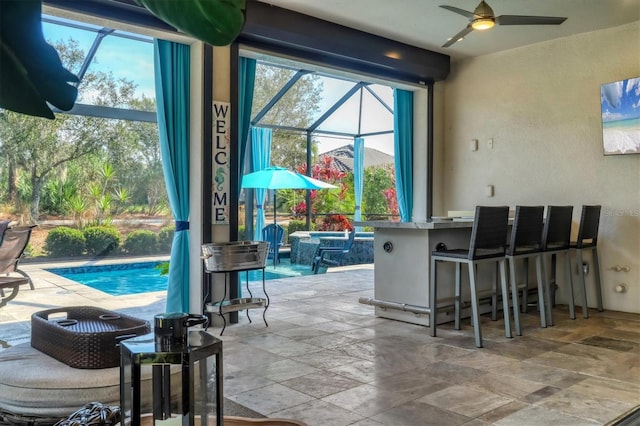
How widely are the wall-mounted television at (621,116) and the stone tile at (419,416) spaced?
3668mm

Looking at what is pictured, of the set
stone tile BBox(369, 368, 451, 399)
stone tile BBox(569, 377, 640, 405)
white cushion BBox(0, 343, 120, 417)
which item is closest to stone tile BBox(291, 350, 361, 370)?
stone tile BBox(369, 368, 451, 399)

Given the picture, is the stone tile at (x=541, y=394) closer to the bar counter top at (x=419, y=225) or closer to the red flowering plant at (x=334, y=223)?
the bar counter top at (x=419, y=225)

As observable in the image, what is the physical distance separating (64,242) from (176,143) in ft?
5.52

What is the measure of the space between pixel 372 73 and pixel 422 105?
105 cm

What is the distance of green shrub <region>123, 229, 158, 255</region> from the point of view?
525 cm

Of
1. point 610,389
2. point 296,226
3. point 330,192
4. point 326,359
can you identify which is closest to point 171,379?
point 326,359

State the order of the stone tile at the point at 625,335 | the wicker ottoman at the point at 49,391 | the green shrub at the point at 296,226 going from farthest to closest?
the green shrub at the point at 296,226 → the stone tile at the point at 625,335 → the wicker ottoman at the point at 49,391

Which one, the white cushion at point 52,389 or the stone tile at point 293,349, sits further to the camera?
the stone tile at point 293,349

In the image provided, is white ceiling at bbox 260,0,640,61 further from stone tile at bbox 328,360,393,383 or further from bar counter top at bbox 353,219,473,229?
stone tile at bbox 328,360,393,383

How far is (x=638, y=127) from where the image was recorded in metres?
4.72

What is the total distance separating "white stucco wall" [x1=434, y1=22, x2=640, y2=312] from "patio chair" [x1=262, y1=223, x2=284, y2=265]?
11.9 ft

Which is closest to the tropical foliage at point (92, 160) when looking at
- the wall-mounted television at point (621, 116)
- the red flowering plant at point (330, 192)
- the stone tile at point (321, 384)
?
the stone tile at point (321, 384)

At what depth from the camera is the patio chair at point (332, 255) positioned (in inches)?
341

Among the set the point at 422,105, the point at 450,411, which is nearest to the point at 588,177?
the point at 422,105
